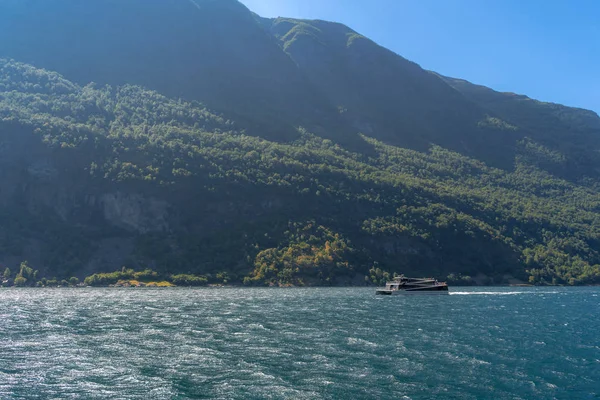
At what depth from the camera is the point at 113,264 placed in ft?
587

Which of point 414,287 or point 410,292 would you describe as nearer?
point 410,292

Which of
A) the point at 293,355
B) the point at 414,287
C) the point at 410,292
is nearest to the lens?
the point at 293,355

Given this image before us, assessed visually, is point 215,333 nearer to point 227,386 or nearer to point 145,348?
point 145,348

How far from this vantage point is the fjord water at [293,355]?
38.3 metres

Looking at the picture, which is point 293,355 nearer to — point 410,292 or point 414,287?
point 410,292

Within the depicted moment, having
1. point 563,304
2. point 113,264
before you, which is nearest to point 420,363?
point 563,304

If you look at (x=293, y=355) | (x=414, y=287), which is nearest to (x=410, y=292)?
(x=414, y=287)

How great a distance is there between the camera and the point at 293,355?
48906 millimetres

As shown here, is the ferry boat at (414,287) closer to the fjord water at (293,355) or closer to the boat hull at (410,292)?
the boat hull at (410,292)

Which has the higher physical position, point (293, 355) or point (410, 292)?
point (410, 292)

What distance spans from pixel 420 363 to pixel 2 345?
38588 millimetres

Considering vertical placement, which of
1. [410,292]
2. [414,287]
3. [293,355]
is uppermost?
[414,287]

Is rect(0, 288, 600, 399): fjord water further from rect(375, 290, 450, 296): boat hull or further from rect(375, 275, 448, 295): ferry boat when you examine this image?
rect(375, 275, 448, 295): ferry boat

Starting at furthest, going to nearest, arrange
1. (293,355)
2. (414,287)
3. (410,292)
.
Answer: (414,287)
(410,292)
(293,355)
